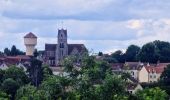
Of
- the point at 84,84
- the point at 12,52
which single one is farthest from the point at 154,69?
the point at 84,84

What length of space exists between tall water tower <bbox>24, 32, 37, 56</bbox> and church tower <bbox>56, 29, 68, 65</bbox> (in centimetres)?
441

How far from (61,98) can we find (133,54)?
116914 millimetres

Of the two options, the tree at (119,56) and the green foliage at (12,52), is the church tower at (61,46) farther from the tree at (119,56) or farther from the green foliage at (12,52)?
the green foliage at (12,52)

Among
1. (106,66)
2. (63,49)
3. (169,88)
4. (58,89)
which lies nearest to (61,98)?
(58,89)

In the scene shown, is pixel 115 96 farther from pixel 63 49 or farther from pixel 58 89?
pixel 63 49

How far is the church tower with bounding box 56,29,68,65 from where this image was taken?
473 feet

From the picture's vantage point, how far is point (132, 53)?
153000 mm

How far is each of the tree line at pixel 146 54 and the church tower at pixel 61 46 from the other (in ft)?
26.6

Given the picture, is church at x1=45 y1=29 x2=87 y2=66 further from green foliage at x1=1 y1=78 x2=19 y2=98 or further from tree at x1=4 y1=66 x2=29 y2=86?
green foliage at x1=1 y1=78 x2=19 y2=98

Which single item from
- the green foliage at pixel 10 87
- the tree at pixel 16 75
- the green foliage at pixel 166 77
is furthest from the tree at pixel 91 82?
the green foliage at pixel 166 77

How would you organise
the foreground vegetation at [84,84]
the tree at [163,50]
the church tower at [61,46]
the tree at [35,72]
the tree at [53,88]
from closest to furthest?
1. the tree at [53,88]
2. the foreground vegetation at [84,84]
3. the tree at [35,72]
4. the church tower at [61,46]
5. the tree at [163,50]

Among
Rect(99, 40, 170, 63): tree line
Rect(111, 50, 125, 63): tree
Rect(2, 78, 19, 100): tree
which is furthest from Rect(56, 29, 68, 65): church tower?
Rect(2, 78, 19, 100): tree

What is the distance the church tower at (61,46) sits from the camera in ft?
473

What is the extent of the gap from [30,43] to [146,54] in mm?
19810
